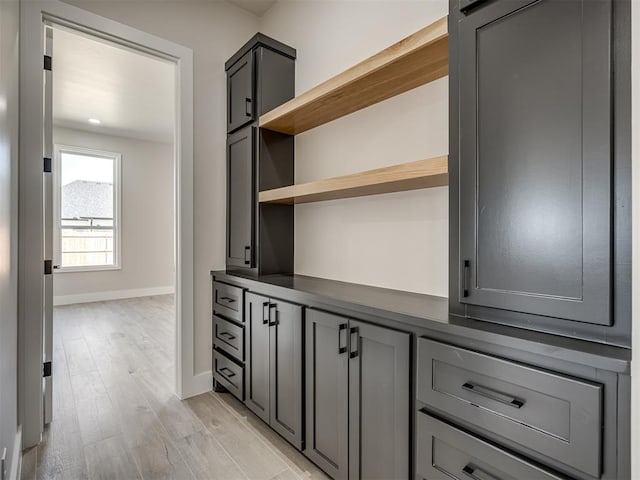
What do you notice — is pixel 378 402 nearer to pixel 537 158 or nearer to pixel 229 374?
pixel 537 158

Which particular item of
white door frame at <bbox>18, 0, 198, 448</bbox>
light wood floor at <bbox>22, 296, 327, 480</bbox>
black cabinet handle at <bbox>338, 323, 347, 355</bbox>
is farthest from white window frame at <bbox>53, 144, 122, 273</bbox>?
black cabinet handle at <bbox>338, 323, 347, 355</bbox>

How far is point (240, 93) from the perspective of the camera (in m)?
2.54

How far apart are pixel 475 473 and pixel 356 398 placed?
510 millimetres

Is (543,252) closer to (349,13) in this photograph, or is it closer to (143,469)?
(349,13)

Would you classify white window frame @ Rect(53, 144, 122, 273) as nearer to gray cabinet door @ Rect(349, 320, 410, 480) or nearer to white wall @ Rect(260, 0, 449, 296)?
white wall @ Rect(260, 0, 449, 296)

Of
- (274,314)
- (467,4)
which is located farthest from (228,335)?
(467,4)

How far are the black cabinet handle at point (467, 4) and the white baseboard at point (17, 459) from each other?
2543 mm

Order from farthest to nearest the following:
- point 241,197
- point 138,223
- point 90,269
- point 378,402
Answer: point 138,223 < point 90,269 < point 241,197 < point 378,402

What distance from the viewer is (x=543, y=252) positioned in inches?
39.7

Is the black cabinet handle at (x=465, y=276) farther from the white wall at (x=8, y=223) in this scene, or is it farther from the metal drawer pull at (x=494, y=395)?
the white wall at (x=8, y=223)

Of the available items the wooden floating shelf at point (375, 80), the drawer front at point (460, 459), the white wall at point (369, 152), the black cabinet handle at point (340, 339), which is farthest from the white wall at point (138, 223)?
the drawer front at point (460, 459)

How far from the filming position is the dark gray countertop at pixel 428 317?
33.6 inches

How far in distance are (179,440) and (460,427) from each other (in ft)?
5.34

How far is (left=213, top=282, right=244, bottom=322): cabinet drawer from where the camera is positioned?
2.26 meters
